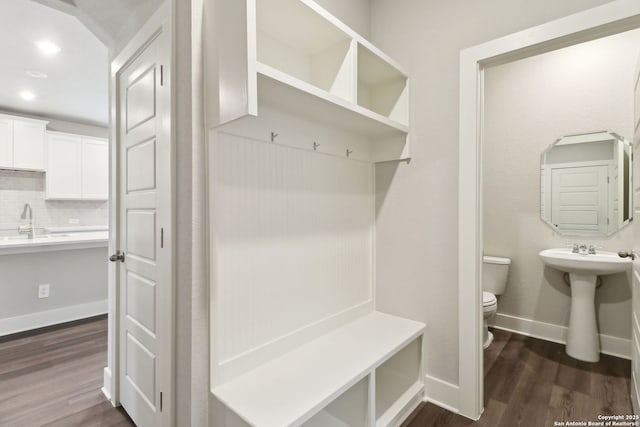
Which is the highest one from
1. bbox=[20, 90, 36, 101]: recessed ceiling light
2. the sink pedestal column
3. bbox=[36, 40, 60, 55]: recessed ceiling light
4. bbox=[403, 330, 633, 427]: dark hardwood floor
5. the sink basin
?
bbox=[20, 90, 36, 101]: recessed ceiling light

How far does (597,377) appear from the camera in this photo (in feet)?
6.83

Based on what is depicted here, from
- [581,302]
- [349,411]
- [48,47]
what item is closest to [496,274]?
[581,302]

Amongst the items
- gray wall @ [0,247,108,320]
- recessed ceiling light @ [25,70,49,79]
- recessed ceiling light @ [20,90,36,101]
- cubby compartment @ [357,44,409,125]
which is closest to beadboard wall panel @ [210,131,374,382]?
cubby compartment @ [357,44,409,125]

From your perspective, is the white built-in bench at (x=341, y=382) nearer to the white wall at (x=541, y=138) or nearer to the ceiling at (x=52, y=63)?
the white wall at (x=541, y=138)

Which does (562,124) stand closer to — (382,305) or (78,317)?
(382,305)

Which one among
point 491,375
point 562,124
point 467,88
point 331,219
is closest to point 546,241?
point 562,124

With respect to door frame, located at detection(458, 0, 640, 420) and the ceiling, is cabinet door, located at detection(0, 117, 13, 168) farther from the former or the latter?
door frame, located at detection(458, 0, 640, 420)

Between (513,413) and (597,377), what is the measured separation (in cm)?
89

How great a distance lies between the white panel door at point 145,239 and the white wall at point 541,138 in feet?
9.47

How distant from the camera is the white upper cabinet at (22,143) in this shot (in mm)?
3910

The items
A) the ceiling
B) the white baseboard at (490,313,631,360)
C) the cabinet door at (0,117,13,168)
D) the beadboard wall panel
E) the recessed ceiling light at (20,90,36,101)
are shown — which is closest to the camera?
the beadboard wall panel

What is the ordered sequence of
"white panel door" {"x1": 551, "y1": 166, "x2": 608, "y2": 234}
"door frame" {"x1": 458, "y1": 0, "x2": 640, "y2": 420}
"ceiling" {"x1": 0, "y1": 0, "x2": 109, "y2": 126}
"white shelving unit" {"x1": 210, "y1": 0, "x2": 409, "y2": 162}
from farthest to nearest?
"white panel door" {"x1": 551, "y1": 166, "x2": 608, "y2": 234} < "ceiling" {"x1": 0, "y1": 0, "x2": 109, "y2": 126} < "door frame" {"x1": 458, "y1": 0, "x2": 640, "y2": 420} < "white shelving unit" {"x1": 210, "y1": 0, "x2": 409, "y2": 162}

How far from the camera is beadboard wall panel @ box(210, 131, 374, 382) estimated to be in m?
1.30

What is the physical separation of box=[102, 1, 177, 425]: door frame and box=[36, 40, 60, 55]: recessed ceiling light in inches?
54.4
